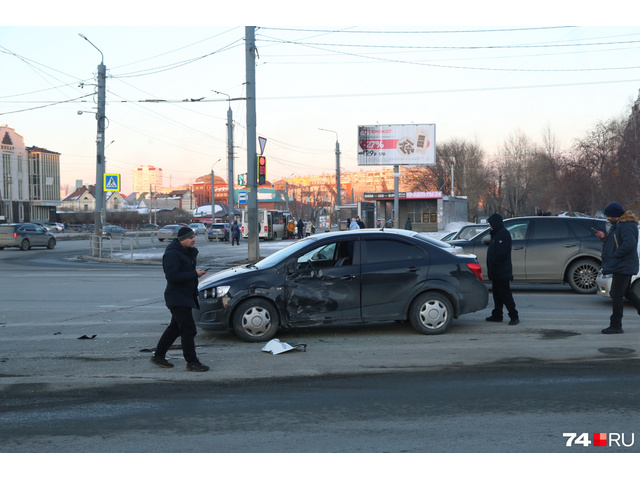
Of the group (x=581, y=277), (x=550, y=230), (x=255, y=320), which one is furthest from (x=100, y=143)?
(x=255, y=320)

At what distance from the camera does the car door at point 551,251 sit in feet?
46.7

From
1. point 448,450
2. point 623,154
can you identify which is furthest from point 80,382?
point 623,154

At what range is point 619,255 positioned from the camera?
9125 mm

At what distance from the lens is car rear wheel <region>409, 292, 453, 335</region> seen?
9.48 metres

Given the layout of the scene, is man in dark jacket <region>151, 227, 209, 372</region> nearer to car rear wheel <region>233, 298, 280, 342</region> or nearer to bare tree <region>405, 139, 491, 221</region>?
car rear wheel <region>233, 298, 280, 342</region>

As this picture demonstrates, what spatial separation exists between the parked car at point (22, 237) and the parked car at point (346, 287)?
3347 centimetres

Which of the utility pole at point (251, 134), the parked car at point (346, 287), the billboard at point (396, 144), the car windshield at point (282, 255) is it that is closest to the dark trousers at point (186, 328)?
the parked car at point (346, 287)

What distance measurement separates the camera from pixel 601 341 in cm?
889

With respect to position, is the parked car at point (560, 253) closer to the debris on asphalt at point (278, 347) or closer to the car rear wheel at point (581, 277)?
the car rear wheel at point (581, 277)

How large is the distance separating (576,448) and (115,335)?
7224mm

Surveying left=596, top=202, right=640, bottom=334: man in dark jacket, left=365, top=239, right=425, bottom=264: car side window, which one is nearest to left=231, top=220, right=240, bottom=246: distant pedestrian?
left=365, top=239, right=425, bottom=264: car side window

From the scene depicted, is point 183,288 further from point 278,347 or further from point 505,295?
point 505,295

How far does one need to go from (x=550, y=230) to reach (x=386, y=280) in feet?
21.4

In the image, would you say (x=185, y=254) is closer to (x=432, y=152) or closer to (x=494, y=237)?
(x=494, y=237)
